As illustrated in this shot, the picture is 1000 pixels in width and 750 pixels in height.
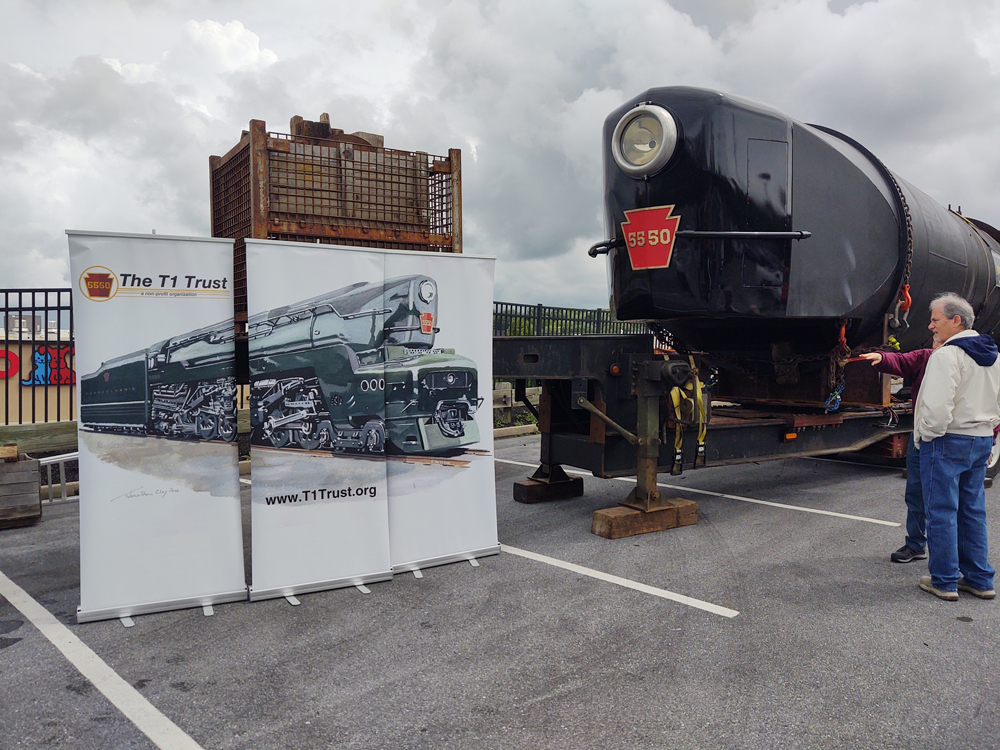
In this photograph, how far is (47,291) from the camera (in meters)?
7.10

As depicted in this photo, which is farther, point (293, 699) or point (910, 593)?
point (910, 593)

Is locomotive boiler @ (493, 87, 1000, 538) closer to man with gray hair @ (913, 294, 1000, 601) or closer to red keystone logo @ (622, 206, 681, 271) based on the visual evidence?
red keystone logo @ (622, 206, 681, 271)

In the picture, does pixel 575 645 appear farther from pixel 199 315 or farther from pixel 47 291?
pixel 47 291

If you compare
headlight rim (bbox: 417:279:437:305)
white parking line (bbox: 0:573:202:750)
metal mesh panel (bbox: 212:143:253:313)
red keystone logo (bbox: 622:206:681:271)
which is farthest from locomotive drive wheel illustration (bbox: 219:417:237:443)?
red keystone logo (bbox: 622:206:681:271)

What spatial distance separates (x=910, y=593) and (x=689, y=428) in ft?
6.63

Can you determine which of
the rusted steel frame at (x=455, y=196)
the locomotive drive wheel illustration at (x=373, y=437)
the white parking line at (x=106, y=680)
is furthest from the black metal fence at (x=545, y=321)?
the white parking line at (x=106, y=680)

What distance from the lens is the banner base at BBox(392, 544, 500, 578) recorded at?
180 inches

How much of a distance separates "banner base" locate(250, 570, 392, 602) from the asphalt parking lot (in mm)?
61

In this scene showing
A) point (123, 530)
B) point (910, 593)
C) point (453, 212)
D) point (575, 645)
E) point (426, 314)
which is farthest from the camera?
→ point (453, 212)

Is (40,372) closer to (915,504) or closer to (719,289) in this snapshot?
(719,289)

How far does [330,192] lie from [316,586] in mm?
3481

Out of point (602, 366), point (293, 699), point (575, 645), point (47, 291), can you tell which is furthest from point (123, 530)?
point (47, 291)

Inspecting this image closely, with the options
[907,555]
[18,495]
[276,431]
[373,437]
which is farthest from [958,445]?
[18,495]

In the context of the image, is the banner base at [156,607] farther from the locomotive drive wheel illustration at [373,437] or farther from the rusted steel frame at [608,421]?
the rusted steel frame at [608,421]
